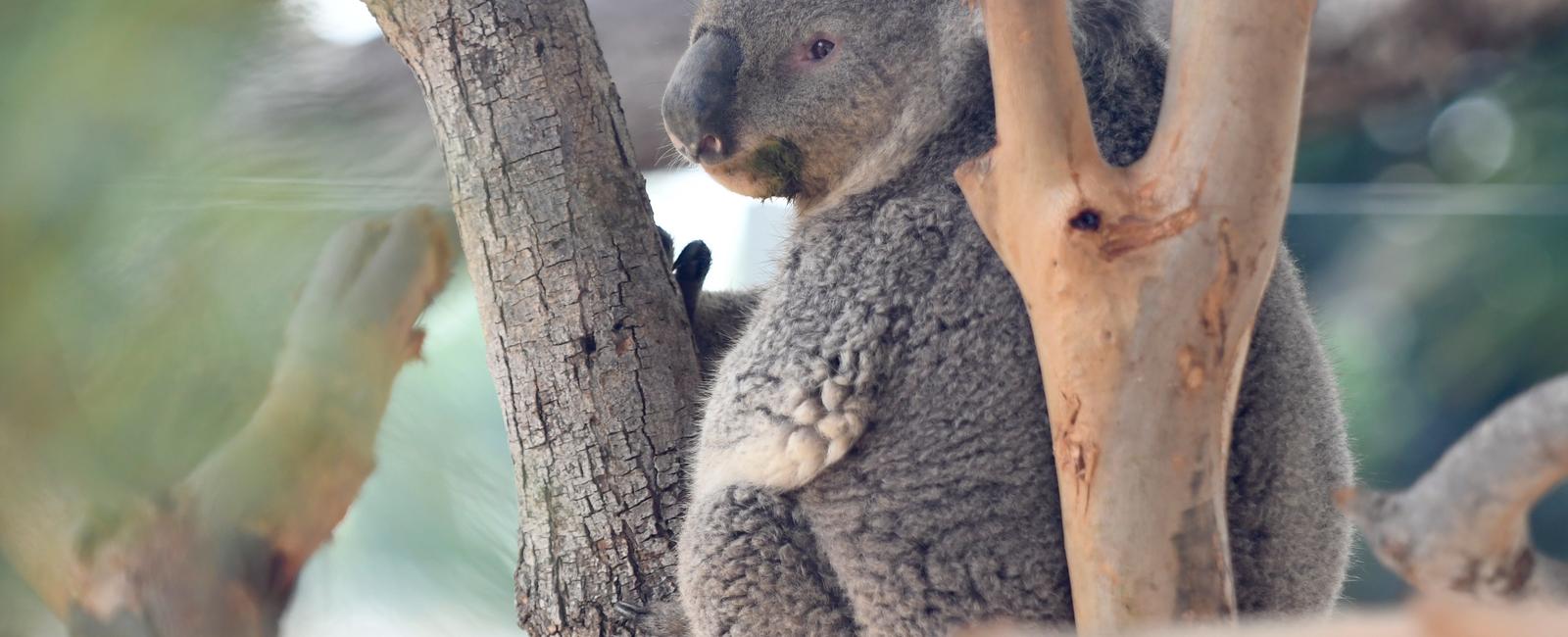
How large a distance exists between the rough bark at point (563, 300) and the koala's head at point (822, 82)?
0.20m

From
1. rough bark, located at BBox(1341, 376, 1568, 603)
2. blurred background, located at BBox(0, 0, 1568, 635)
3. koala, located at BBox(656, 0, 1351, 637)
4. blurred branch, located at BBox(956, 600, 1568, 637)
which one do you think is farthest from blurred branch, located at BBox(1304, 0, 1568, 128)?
blurred branch, located at BBox(956, 600, 1568, 637)

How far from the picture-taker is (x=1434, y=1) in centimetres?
375

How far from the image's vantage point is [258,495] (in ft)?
12.2

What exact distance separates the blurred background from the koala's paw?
1.59 metres

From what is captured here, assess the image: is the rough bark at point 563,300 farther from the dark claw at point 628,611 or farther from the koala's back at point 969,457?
the koala's back at point 969,457

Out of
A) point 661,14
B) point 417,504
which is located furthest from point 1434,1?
point 417,504

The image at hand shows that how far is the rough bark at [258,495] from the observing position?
3.51m

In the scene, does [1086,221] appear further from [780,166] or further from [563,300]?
[563,300]

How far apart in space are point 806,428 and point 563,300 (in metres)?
0.51

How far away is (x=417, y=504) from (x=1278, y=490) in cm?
339

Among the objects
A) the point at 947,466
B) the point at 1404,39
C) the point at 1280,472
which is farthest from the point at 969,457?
the point at 1404,39

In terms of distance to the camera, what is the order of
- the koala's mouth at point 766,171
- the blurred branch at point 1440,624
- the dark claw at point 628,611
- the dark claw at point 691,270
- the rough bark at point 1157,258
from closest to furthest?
the blurred branch at point 1440,624 → the rough bark at point 1157,258 → the dark claw at point 628,611 → the koala's mouth at point 766,171 → the dark claw at point 691,270

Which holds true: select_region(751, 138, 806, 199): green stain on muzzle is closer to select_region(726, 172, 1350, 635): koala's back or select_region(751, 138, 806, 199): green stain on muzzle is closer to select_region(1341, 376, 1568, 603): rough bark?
select_region(726, 172, 1350, 635): koala's back

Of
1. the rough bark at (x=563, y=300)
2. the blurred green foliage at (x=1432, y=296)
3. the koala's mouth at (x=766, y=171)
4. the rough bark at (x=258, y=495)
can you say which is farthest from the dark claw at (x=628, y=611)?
the blurred green foliage at (x=1432, y=296)
